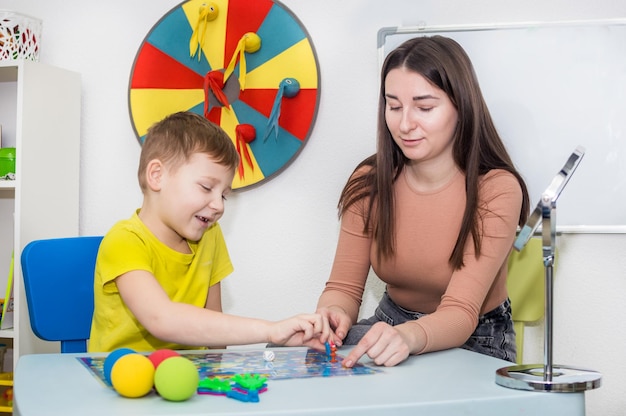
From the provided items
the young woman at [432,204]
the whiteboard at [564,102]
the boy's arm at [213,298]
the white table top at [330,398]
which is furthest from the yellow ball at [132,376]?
the whiteboard at [564,102]

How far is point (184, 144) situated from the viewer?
4.63 feet

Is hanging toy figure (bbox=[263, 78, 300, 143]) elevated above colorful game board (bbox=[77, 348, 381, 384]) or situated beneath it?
elevated above

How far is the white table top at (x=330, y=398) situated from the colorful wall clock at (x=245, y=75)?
1374 millimetres

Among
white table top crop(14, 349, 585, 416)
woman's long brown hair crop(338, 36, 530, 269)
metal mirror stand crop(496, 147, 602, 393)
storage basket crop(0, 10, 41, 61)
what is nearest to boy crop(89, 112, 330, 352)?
white table top crop(14, 349, 585, 416)

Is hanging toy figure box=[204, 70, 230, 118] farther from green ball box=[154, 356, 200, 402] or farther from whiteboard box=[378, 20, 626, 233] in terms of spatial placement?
green ball box=[154, 356, 200, 402]

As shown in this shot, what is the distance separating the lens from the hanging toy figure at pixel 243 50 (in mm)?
2316

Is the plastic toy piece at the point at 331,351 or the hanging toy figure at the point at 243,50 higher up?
the hanging toy figure at the point at 243,50

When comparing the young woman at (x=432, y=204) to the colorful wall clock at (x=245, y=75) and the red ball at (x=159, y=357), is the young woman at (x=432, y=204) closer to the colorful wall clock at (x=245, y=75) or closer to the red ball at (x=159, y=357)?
the red ball at (x=159, y=357)

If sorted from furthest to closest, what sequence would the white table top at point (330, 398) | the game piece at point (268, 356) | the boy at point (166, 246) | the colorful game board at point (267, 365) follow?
the boy at point (166, 246) → the game piece at point (268, 356) → the colorful game board at point (267, 365) → the white table top at point (330, 398)

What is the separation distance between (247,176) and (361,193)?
2.51ft

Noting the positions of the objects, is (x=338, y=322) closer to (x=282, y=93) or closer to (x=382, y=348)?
(x=382, y=348)

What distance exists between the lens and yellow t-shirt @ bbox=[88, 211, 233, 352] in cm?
129

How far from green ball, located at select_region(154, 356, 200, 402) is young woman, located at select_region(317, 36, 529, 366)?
58cm

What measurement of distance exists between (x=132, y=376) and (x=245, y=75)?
5.34 ft
